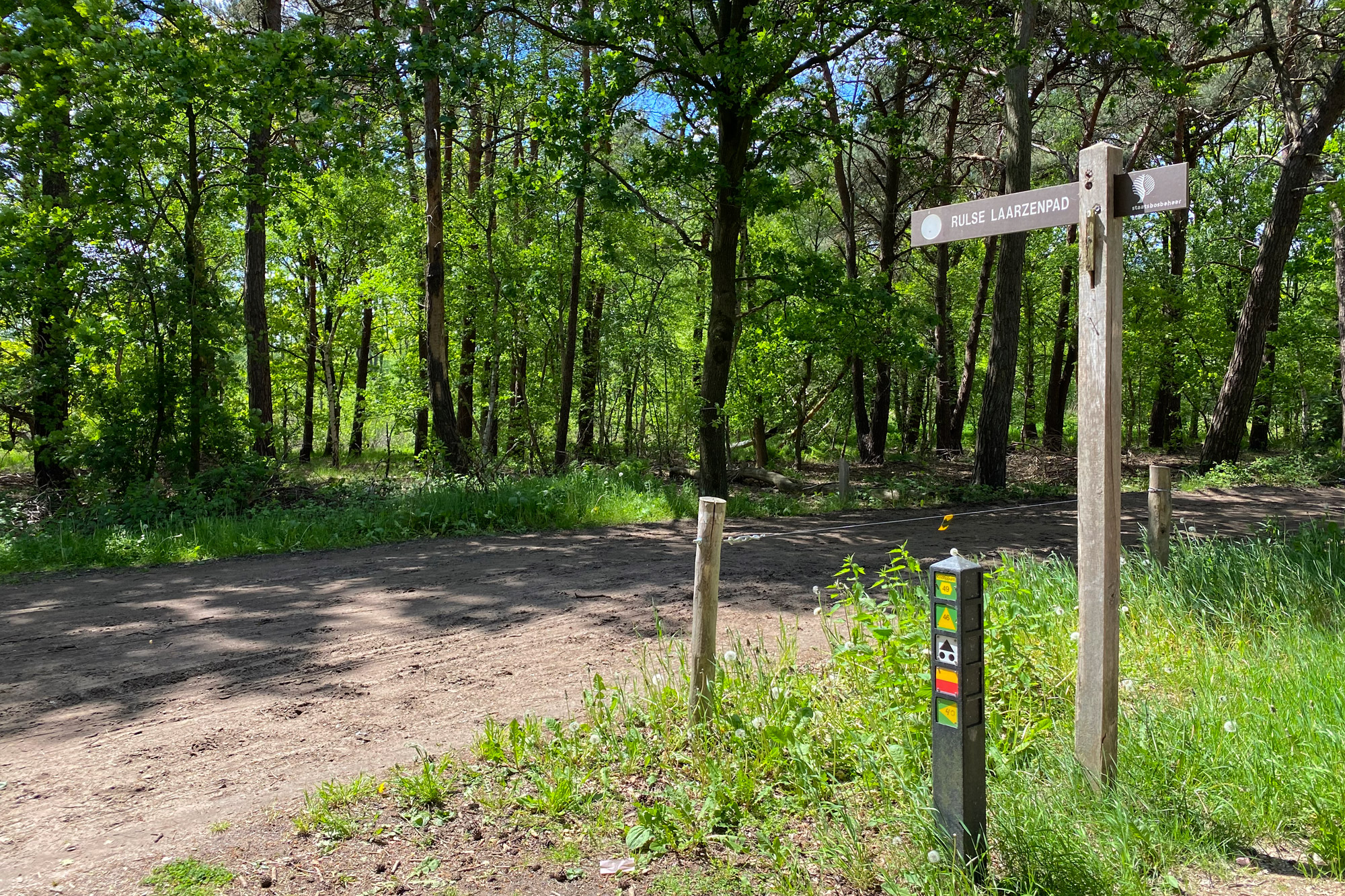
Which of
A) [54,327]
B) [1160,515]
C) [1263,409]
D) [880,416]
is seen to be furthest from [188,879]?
[1263,409]

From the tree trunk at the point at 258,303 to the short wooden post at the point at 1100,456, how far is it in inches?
452

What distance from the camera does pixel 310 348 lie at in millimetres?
25797

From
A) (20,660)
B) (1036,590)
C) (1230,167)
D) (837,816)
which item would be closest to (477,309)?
(20,660)

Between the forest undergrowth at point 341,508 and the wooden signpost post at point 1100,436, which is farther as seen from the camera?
the forest undergrowth at point 341,508

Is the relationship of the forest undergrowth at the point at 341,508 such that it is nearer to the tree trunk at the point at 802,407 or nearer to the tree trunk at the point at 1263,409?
the tree trunk at the point at 802,407

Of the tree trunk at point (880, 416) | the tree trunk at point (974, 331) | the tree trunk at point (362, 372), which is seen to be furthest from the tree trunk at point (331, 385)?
the tree trunk at point (974, 331)

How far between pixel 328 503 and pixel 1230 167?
24897 mm

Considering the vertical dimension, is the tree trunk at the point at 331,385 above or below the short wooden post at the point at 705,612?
above

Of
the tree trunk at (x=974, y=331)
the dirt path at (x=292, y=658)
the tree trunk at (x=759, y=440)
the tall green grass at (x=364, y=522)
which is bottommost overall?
the dirt path at (x=292, y=658)

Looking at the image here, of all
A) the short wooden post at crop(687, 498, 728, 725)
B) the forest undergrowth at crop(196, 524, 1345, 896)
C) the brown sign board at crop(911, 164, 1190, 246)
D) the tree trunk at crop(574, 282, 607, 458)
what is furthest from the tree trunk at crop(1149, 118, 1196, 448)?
the short wooden post at crop(687, 498, 728, 725)

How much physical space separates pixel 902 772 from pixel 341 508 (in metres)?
9.38

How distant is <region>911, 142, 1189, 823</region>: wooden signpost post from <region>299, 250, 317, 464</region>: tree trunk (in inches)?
949

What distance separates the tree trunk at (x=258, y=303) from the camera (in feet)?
40.7

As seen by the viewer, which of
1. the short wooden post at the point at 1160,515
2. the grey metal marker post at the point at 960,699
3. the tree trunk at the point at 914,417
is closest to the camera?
the grey metal marker post at the point at 960,699
